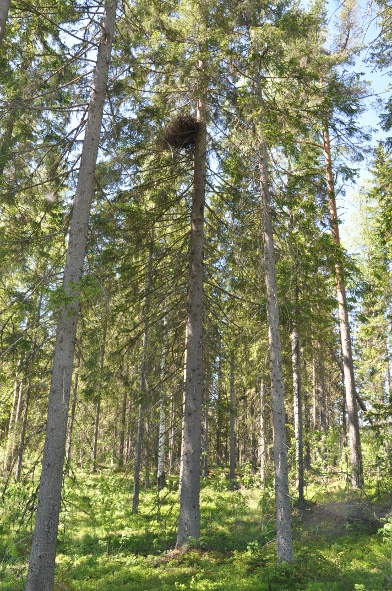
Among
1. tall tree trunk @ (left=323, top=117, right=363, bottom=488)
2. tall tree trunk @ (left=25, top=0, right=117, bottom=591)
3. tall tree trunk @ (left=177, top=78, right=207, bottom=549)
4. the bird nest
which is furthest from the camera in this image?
tall tree trunk @ (left=323, top=117, right=363, bottom=488)

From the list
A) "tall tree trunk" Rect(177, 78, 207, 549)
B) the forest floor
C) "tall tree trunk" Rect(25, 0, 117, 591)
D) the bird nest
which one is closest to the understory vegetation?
the forest floor

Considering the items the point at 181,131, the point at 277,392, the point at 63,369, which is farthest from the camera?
the point at 181,131

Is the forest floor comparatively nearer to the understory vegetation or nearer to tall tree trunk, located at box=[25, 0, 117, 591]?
the understory vegetation

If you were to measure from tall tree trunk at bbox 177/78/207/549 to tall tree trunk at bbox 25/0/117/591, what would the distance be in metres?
3.80

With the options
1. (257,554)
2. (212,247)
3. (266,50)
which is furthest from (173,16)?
(257,554)

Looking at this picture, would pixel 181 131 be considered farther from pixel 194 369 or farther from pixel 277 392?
pixel 277 392

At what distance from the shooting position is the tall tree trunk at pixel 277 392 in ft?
26.7

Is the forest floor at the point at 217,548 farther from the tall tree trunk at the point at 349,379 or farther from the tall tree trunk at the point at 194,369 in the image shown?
the tall tree trunk at the point at 349,379

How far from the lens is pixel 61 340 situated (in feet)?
20.4

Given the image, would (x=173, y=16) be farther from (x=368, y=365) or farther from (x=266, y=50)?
(x=368, y=365)

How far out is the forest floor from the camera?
24.1 feet

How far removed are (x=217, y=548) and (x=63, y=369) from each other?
6368 mm

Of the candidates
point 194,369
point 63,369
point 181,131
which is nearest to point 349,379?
point 194,369

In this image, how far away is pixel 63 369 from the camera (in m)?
6.13
